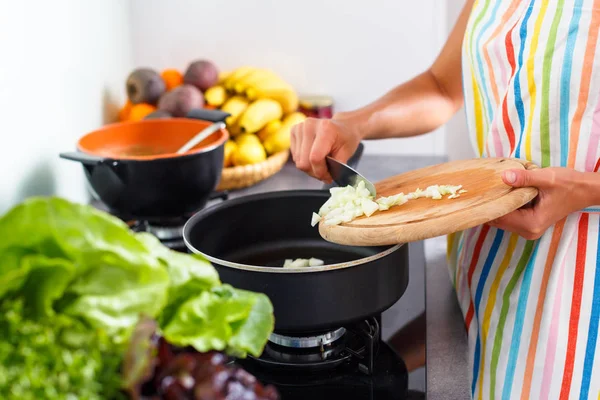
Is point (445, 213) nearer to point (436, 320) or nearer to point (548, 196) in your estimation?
point (548, 196)

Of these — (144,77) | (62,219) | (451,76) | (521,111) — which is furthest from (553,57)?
(144,77)

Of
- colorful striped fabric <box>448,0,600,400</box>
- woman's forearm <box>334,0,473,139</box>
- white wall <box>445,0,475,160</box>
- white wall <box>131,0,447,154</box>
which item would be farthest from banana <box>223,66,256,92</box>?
colorful striped fabric <box>448,0,600,400</box>

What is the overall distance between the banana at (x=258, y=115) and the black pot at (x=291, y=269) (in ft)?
1.78

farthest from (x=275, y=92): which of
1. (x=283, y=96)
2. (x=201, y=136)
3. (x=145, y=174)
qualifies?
(x=145, y=174)

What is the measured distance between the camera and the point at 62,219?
47cm

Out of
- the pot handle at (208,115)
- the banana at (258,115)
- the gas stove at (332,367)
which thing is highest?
the pot handle at (208,115)

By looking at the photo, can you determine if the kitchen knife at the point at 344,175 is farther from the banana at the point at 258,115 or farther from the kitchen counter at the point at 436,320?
the banana at the point at 258,115

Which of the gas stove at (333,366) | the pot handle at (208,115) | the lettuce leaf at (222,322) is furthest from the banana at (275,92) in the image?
the lettuce leaf at (222,322)

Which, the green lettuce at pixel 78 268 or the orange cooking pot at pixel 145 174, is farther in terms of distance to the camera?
the orange cooking pot at pixel 145 174

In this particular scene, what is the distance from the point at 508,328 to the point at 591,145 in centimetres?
29

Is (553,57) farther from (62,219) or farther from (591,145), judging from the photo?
(62,219)

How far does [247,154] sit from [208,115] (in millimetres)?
188

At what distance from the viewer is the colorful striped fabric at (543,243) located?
0.94 metres

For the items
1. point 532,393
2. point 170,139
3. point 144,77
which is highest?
point 144,77
